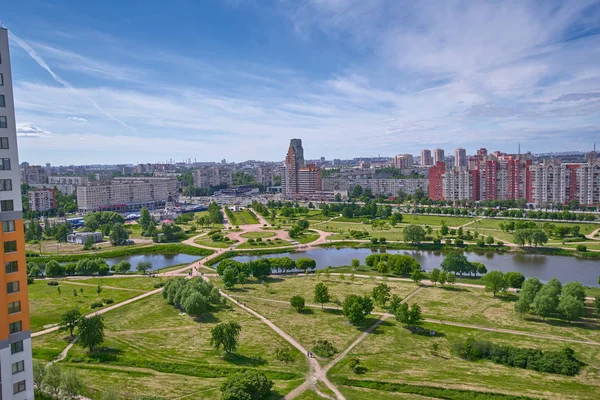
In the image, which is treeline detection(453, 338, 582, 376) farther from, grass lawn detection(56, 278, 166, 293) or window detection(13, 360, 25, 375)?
grass lawn detection(56, 278, 166, 293)

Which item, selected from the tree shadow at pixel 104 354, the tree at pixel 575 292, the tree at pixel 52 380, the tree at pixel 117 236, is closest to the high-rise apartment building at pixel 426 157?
the tree at pixel 117 236

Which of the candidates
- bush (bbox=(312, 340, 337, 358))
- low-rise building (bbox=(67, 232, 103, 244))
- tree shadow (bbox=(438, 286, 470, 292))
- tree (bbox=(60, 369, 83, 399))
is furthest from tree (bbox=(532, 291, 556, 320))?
low-rise building (bbox=(67, 232, 103, 244))

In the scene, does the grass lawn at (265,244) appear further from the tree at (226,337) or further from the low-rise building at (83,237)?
the tree at (226,337)

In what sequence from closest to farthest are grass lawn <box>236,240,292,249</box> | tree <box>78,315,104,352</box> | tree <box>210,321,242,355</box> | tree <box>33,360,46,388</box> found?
tree <box>33,360,46,388</box> < tree <box>210,321,242,355</box> < tree <box>78,315,104,352</box> < grass lawn <box>236,240,292,249</box>

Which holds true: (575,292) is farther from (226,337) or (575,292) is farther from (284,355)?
(226,337)

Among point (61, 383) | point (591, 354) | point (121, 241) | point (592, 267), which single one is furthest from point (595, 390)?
point (121, 241)

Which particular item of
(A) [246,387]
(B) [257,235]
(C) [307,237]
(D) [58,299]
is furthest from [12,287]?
(B) [257,235]

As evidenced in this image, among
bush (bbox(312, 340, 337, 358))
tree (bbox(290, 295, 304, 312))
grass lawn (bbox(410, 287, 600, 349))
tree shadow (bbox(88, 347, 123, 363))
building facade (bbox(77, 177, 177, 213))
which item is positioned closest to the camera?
tree shadow (bbox(88, 347, 123, 363))
